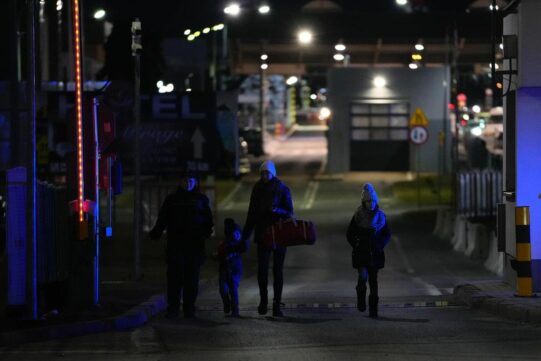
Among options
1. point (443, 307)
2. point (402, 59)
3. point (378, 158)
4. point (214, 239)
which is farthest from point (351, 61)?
point (443, 307)

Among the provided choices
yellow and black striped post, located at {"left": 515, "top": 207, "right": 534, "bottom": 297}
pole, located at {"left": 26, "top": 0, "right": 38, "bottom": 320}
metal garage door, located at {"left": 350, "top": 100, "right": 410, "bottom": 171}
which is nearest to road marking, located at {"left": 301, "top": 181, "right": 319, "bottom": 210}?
metal garage door, located at {"left": 350, "top": 100, "right": 410, "bottom": 171}

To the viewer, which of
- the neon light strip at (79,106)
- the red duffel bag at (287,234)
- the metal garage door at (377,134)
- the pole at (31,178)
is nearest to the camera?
the pole at (31,178)

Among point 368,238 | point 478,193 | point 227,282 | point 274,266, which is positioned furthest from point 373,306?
point 478,193

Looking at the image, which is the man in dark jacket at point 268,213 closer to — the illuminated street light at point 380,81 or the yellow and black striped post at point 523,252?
the yellow and black striped post at point 523,252

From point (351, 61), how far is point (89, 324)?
4750 centimetres

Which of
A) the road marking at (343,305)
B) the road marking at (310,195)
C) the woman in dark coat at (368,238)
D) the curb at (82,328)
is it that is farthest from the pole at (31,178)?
the road marking at (310,195)

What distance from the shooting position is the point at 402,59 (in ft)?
180

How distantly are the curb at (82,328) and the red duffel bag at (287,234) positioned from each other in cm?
163

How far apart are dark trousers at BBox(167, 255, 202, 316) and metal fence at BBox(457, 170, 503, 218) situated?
1584 cm

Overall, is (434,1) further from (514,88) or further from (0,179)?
(514,88)

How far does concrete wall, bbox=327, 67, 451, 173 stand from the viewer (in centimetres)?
4706

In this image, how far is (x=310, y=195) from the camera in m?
38.6

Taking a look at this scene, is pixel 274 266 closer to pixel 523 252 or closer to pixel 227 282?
pixel 227 282

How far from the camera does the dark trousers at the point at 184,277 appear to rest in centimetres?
1204
